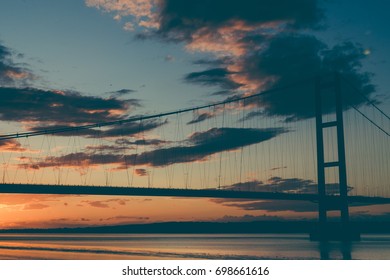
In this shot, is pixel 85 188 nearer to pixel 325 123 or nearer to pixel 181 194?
pixel 181 194

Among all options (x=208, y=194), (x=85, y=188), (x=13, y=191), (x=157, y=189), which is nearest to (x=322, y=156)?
(x=208, y=194)

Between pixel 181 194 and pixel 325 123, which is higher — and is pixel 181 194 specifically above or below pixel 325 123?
below
